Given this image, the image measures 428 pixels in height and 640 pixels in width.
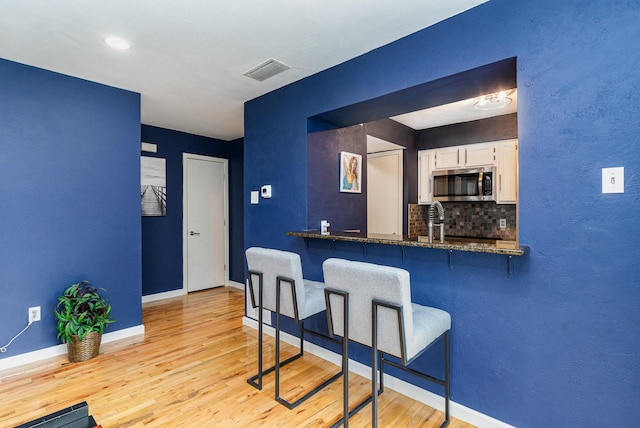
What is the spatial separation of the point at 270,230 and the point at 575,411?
103 inches

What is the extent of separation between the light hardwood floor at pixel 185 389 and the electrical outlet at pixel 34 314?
375mm

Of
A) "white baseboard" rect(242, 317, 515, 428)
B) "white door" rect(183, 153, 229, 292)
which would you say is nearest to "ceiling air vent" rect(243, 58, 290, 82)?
"white baseboard" rect(242, 317, 515, 428)

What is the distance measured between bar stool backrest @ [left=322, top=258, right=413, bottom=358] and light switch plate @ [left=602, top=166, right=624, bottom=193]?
1.02m

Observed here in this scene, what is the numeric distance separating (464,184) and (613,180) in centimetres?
277

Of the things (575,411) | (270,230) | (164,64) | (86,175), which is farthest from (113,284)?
(575,411)

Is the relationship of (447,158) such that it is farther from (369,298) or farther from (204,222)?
(204,222)

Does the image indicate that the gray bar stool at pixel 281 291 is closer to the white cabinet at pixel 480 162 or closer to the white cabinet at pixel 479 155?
the white cabinet at pixel 480 162

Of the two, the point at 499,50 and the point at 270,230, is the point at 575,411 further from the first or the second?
the point at 270,230

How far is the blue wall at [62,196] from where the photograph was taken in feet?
8.74

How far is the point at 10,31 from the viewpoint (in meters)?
2.17

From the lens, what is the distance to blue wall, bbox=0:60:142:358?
2.66 metres

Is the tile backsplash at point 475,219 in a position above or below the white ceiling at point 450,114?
below

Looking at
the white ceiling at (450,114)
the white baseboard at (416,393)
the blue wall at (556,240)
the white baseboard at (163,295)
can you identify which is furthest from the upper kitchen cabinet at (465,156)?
the white baseboard at (163,295)

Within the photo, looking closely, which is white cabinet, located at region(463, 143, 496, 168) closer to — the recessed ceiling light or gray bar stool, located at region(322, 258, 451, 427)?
gray bar stool, located at region(322, 258, 451, 427)
